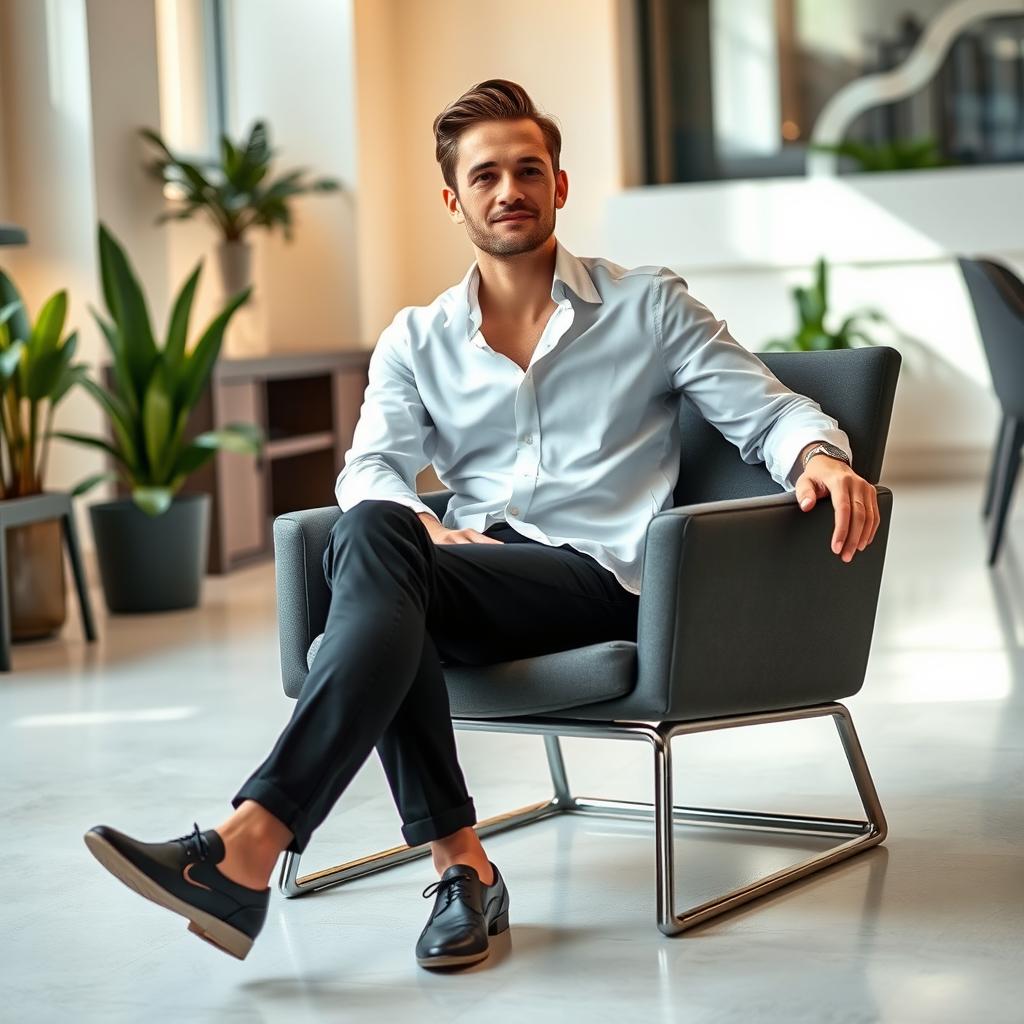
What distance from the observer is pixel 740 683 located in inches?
81.5

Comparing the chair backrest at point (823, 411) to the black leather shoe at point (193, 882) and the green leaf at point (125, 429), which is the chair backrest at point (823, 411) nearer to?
the black leather shoe at point (193, 882)

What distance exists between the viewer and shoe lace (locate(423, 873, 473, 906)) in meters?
1.96

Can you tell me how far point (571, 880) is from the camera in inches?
88.4

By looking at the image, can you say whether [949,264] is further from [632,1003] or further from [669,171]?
[632,1003]

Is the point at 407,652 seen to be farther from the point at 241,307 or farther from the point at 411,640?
the point at 241,307

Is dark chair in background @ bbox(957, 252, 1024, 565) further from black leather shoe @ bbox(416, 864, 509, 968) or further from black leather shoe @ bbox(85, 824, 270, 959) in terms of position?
black leather shoe @ bbox(85, 824, 270, 959)

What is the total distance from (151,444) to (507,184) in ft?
8.49

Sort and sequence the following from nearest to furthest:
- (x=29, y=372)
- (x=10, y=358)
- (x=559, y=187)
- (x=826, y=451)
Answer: (x=826, y=451), (x=559, y=187), (x=10, y=358), (x=29, y=372)

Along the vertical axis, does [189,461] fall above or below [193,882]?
above

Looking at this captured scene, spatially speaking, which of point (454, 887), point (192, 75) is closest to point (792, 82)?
point (192, 75)

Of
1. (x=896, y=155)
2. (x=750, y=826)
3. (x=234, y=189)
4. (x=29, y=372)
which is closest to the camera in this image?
(x=750, y=826)

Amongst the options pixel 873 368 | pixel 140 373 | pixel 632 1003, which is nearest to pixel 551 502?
pixel 873 368

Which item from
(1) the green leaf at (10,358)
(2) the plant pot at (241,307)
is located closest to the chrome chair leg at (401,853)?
(1) the green leaf at (10,358)

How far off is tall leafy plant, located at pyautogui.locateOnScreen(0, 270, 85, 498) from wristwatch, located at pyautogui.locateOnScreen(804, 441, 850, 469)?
101 inches
